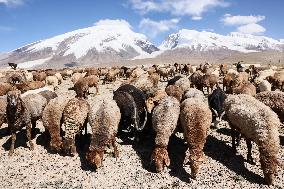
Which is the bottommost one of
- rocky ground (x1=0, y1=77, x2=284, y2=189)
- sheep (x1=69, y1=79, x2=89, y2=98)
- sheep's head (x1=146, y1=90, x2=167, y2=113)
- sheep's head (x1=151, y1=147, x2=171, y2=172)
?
rocky ground (x1=0, y1=77, x2=284, y2=189)

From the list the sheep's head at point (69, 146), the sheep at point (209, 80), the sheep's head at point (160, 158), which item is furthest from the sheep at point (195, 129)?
the sheep at point (209, 80)

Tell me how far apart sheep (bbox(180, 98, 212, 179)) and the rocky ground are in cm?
73

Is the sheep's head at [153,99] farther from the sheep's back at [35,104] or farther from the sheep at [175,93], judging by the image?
the sheep's back at [35,104]

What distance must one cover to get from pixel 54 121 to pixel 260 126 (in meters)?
8.19

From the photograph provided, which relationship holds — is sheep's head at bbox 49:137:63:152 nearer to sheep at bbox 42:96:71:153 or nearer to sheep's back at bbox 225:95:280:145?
sheep at bbox 42:96:71:153

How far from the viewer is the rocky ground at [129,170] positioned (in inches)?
528

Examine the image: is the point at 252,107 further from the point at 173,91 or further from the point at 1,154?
the point at 1,154

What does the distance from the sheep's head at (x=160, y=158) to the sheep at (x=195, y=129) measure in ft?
2.73

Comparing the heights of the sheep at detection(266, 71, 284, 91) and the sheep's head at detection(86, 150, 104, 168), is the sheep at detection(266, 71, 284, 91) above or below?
above

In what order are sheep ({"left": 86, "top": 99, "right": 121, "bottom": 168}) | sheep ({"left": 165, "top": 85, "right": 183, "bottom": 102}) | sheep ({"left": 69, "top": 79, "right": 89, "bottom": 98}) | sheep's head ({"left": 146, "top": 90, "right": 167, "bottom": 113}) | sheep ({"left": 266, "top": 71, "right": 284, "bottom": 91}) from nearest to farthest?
1. sheep ({"left": 86, "top": 99, "right": 121, "bottom": 168})
2. sheep's head ({"left": 146, "top": 90, "right": 167, "bottom": 113})
3. sheep ({"left": 165, "top": 85, "right": 183, "bottom": 102})
4. sheep ({"left": 266, "top": 71, "right": 284, "bottom": 91})
5. sheep ({"left": 69, "top": 79, "right": 89, "bottom": 98})

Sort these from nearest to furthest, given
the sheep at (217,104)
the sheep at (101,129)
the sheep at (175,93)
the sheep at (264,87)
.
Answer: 1. the sheep at (101,129)
2. the sheep at (217,104)
3. the sheep at (175,93)
4. the sheep at (264,87)

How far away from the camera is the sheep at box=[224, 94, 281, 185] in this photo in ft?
43.0

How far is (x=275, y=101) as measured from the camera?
648 inches

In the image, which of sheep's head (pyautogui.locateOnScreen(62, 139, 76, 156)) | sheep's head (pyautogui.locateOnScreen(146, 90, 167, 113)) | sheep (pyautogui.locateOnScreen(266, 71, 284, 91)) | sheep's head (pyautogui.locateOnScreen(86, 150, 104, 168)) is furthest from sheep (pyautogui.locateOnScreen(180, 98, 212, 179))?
sheep (pyautogui.locateOnScreen(266, 71, 284, 91))
